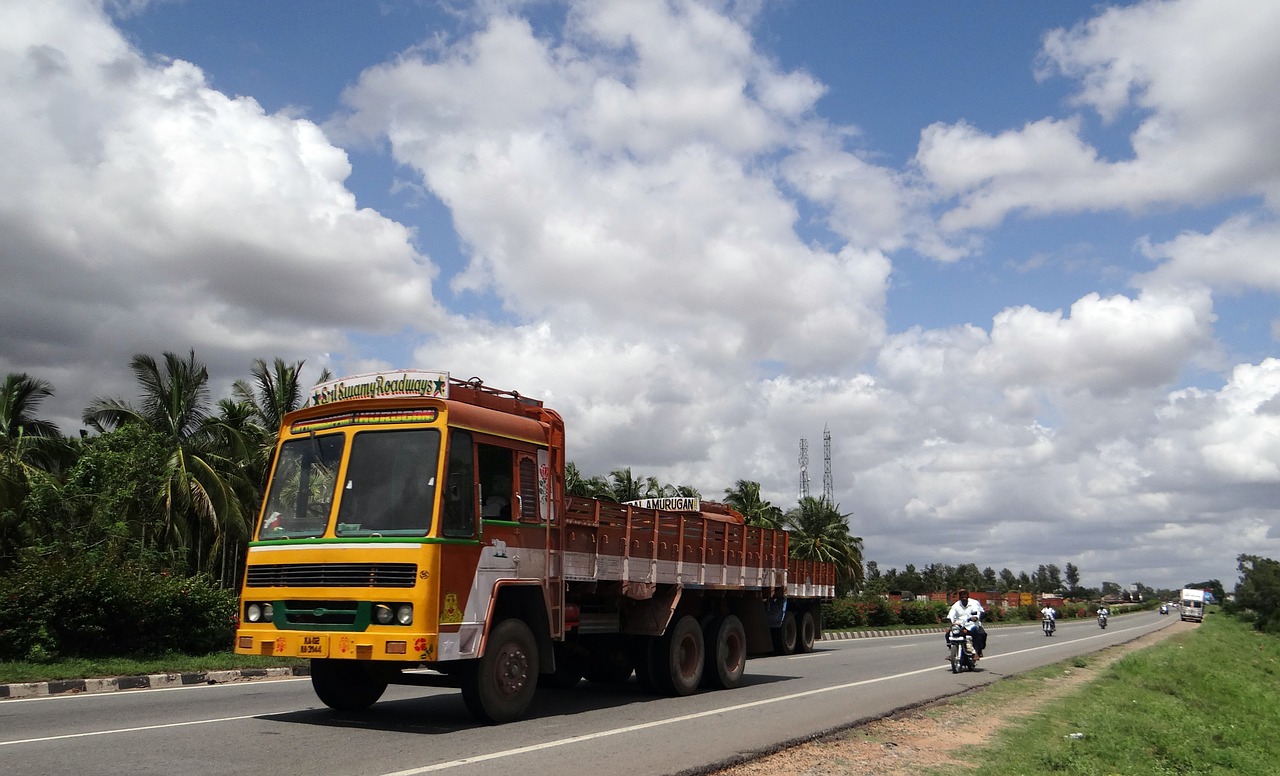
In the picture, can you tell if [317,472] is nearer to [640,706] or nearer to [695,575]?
[640,706]

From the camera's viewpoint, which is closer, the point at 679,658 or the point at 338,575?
the point at 338,575

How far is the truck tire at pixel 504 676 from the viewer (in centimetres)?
920

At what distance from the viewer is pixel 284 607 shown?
29.9ft

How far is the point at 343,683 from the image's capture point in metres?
10.3

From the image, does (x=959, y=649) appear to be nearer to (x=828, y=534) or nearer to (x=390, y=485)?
(x=390, y=485)

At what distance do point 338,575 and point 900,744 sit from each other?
5.44 m

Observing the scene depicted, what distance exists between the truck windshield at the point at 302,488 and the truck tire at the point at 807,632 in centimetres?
1521

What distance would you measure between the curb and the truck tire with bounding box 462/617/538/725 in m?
6.82

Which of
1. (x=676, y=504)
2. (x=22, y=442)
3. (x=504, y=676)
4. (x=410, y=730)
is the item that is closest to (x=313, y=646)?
(x=410, y=730)

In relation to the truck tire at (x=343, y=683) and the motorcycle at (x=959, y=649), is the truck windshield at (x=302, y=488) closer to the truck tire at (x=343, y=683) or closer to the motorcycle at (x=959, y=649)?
the truck tire at (x=343, y=683)

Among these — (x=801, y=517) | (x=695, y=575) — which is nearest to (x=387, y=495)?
(x=695, y=575)

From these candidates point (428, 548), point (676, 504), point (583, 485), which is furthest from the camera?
point (583, 485)

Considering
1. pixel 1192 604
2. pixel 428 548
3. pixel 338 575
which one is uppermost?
pixel 1192 604

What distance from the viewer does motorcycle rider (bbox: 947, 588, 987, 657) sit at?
61.0ft
